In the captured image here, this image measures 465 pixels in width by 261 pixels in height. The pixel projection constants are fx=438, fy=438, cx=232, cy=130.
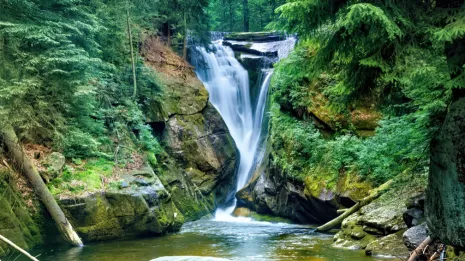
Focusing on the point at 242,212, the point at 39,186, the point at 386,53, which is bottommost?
the point at 242,212

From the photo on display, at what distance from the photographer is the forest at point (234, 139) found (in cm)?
570

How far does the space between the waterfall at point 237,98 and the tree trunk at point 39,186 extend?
28.7 ft

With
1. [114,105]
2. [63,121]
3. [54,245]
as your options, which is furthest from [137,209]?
[114,105]

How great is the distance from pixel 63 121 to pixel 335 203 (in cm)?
838

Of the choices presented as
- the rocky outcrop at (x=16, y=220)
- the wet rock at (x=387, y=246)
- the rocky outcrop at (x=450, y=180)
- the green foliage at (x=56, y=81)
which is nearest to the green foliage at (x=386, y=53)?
the rocky outcrop at (x=450, y=180)

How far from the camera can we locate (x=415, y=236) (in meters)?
7.90

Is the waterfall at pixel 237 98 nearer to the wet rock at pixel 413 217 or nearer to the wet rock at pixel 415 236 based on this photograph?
the wet rock at pixel 413 217

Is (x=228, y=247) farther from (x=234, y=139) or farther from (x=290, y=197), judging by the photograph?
(x=234, y=139)

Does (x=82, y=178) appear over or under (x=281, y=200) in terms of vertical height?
over

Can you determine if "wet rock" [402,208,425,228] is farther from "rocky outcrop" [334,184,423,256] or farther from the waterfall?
the waterfall

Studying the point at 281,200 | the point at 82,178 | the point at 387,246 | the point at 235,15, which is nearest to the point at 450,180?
the point at 387,246

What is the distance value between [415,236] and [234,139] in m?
14.2

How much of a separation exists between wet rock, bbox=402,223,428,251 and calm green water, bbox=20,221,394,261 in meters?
1.05

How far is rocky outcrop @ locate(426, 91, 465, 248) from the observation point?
543 centimetres
